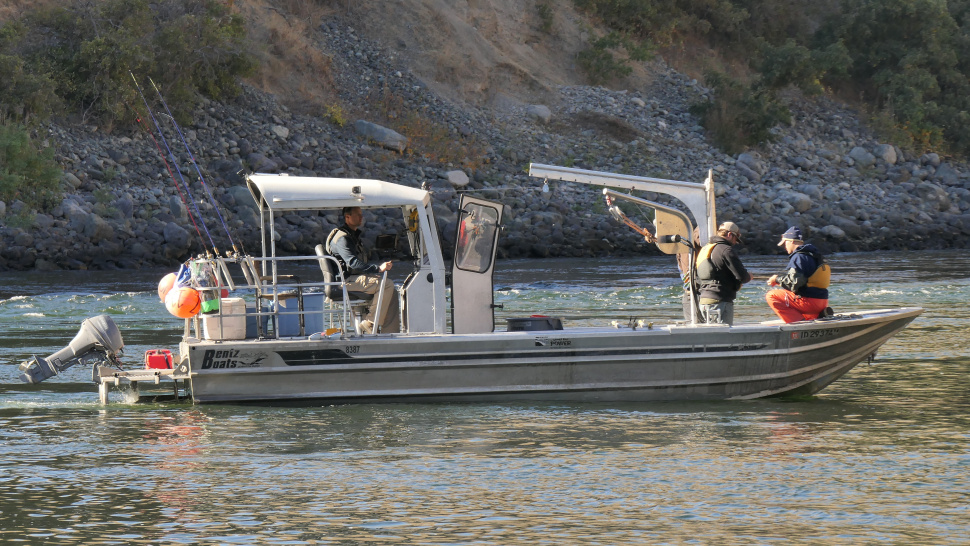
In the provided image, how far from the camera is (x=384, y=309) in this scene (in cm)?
1123

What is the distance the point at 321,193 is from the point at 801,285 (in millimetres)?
4316

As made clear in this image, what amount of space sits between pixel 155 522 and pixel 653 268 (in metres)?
23.9

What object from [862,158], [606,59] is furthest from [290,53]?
[862,158]

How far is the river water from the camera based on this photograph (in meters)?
7.39

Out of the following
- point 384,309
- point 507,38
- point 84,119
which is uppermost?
point 507,38

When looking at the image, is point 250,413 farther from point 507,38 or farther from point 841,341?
point 507,38

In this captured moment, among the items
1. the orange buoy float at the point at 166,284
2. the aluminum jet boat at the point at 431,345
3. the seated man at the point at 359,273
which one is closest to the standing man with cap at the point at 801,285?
the aluminum jet boat at the point at 431,345

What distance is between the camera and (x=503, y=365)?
1092 centimetres

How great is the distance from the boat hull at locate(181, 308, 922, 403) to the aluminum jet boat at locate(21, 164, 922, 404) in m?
0.01

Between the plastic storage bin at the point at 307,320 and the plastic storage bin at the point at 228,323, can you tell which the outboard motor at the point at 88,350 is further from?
the plastic storage bin at the point at 307,320

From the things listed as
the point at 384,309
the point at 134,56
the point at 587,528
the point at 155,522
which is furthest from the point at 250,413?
the point at 134,56

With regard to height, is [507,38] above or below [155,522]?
above

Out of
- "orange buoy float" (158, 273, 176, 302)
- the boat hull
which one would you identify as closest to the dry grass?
"orange buoy float" (158, 273, 176, 302)

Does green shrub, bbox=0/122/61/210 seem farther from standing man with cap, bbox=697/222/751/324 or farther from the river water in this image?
standing man with cap, bbox=697/222/751/324
